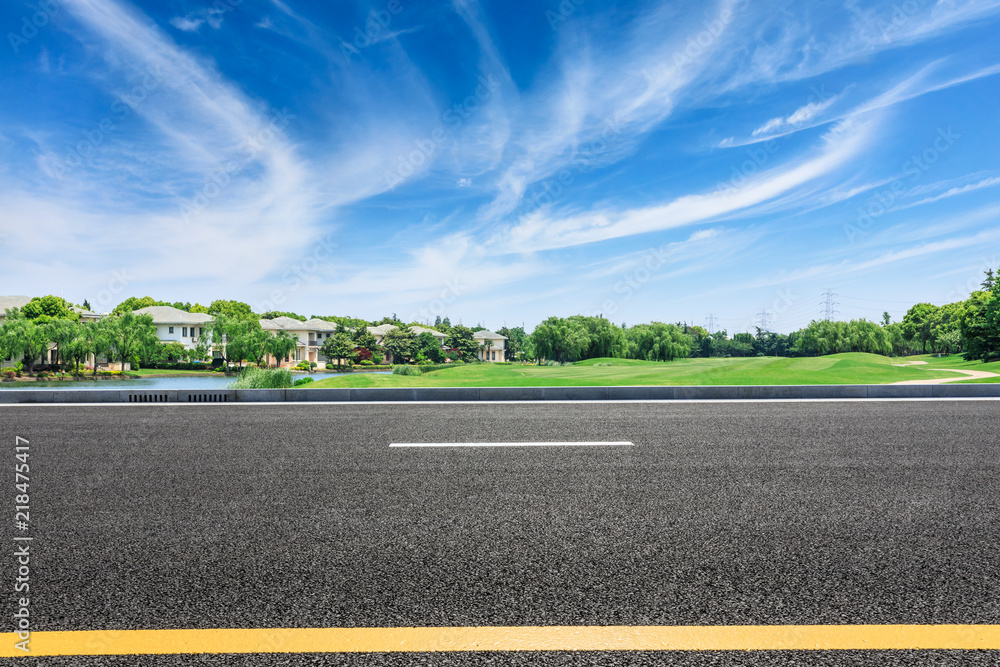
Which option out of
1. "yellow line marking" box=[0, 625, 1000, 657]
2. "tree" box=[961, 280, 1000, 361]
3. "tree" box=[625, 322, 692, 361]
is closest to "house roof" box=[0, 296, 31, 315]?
"tree" box=[625, 322, 692, 361]

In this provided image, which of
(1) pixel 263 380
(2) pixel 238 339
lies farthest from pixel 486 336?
(1) pixel 263 380

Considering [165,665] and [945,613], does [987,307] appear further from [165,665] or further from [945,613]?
[165,665]

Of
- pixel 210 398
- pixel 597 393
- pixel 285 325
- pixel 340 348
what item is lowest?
pixel 597 393

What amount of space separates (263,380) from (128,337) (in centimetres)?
4044

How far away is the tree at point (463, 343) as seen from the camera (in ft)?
256

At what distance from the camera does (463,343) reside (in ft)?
257

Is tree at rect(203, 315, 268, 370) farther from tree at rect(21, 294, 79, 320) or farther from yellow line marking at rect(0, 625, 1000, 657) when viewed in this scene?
yellow line marking at rect(0, 625, 1000, 657)

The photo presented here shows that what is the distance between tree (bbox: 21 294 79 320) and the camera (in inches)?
2355

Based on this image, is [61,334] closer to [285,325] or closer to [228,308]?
[285,325]

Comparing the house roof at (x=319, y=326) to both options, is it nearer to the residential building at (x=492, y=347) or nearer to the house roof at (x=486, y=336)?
the residential building at (x=492, y=347)

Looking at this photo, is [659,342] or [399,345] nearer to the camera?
[659,342]

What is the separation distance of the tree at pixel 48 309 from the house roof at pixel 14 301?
1618 mm

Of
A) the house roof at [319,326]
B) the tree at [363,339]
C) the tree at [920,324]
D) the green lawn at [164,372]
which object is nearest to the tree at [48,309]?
the green lawn at [164,372]

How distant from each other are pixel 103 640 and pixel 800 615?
2898 millimetres
